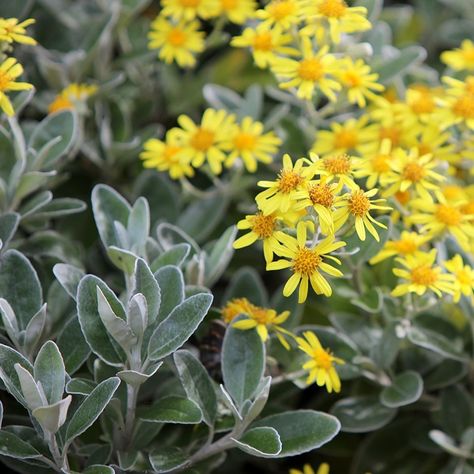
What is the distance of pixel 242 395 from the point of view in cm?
127

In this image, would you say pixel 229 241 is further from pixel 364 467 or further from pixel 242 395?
pixel 364 467

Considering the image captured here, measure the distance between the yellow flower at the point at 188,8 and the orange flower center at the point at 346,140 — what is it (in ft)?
1.15

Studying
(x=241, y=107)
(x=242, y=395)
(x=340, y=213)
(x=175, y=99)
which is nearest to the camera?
(x=340, y=213)

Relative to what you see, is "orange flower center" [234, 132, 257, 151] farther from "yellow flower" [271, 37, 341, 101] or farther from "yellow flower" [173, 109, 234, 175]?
"yellow flower" [271, 37, 341, 101]

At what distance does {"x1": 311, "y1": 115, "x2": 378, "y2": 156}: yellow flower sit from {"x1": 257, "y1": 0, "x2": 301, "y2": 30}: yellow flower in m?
0.24

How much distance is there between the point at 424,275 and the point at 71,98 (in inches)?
30.7

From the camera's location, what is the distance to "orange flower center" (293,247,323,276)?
3.73ft

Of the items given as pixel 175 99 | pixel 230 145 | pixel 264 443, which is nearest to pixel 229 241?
pixel 230 145

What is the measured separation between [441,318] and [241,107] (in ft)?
1.92

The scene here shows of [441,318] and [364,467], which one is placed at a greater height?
[441,318]

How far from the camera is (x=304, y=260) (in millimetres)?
1142

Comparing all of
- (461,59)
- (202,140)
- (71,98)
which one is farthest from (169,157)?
(461,59)

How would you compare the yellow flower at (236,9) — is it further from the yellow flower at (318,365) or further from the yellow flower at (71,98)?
the yellow flower at (318,365)

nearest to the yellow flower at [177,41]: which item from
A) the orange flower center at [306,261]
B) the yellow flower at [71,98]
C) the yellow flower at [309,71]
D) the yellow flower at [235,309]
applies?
the yellow flower at [71,98]
